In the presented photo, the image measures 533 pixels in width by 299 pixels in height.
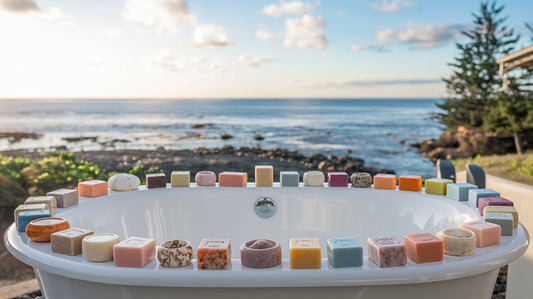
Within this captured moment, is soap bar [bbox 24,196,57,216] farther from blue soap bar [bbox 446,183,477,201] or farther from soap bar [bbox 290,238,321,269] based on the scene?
blue soap bar [bbox 446,183,477,201]

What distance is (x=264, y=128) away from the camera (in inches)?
656

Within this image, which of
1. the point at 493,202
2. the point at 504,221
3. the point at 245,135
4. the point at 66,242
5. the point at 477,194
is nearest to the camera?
the point at 66,242

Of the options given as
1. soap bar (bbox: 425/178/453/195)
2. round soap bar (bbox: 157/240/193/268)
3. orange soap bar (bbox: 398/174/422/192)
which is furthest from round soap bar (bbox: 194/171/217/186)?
round soap bar (bbox: 157/240/193/268)

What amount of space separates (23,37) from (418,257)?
40.9 feet

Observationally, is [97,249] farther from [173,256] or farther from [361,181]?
[361,181]

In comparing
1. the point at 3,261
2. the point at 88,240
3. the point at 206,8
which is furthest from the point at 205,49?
the point at 88,240

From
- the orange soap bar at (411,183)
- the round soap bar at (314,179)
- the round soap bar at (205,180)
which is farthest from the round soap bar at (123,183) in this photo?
the orange soap bar at (411,183)

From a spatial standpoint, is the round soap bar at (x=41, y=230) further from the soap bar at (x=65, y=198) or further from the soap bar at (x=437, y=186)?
the soap bar at (x=437, y=186)

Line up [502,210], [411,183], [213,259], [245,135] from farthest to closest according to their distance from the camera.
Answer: [245,135]
[411,183]
[502,210]
[213,259]

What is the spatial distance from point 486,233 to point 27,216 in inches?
55.0

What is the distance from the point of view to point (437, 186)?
77.0 inches

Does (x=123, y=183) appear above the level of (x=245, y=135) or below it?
above

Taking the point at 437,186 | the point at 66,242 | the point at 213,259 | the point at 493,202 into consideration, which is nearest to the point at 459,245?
the point at 493,202

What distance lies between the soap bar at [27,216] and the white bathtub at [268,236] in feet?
0.08
